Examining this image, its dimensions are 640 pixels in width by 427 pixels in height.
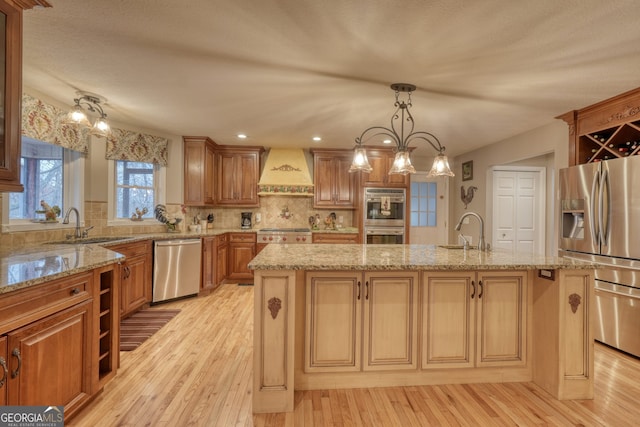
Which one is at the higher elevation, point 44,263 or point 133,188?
point 133,188

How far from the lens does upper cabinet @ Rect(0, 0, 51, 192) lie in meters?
1.58

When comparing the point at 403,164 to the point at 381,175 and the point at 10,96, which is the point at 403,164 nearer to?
the point at 10,96

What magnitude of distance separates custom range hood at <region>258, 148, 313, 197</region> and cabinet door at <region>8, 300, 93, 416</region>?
360cm

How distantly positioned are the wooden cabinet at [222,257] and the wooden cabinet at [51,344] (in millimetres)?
2823

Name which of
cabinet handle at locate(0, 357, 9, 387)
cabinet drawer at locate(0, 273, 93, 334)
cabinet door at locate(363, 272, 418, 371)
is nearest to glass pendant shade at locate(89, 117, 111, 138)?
cabinet drawer at locate(0, 273, 93, 334)

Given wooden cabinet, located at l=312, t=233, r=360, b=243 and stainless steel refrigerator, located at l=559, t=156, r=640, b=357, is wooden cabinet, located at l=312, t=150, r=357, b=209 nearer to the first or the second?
wooden cabinet, located at l=312, t=233, r=360, b=243

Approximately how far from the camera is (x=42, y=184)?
3.17 m

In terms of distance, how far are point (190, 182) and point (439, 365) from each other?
4111mm

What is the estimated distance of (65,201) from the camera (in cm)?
342

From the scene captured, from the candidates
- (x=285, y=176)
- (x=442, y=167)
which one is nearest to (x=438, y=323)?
(x=442, y=167)

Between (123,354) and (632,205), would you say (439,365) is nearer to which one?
(632,205)

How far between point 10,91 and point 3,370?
1368 millimetres

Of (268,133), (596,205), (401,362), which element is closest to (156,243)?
(268,133)

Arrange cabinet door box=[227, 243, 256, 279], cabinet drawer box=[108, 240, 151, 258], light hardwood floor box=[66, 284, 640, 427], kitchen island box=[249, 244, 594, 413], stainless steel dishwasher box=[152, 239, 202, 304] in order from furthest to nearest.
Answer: cabinet door box=[227, 243, 256, 279], stainless steel dishwasher box=[152, 239, 202, 304], cabinet drawer box=[108, 240, 151, 258], kitchen island box=[249, 244, 594, 413], light hardwood floor box=[66, 284, 640, 427]
